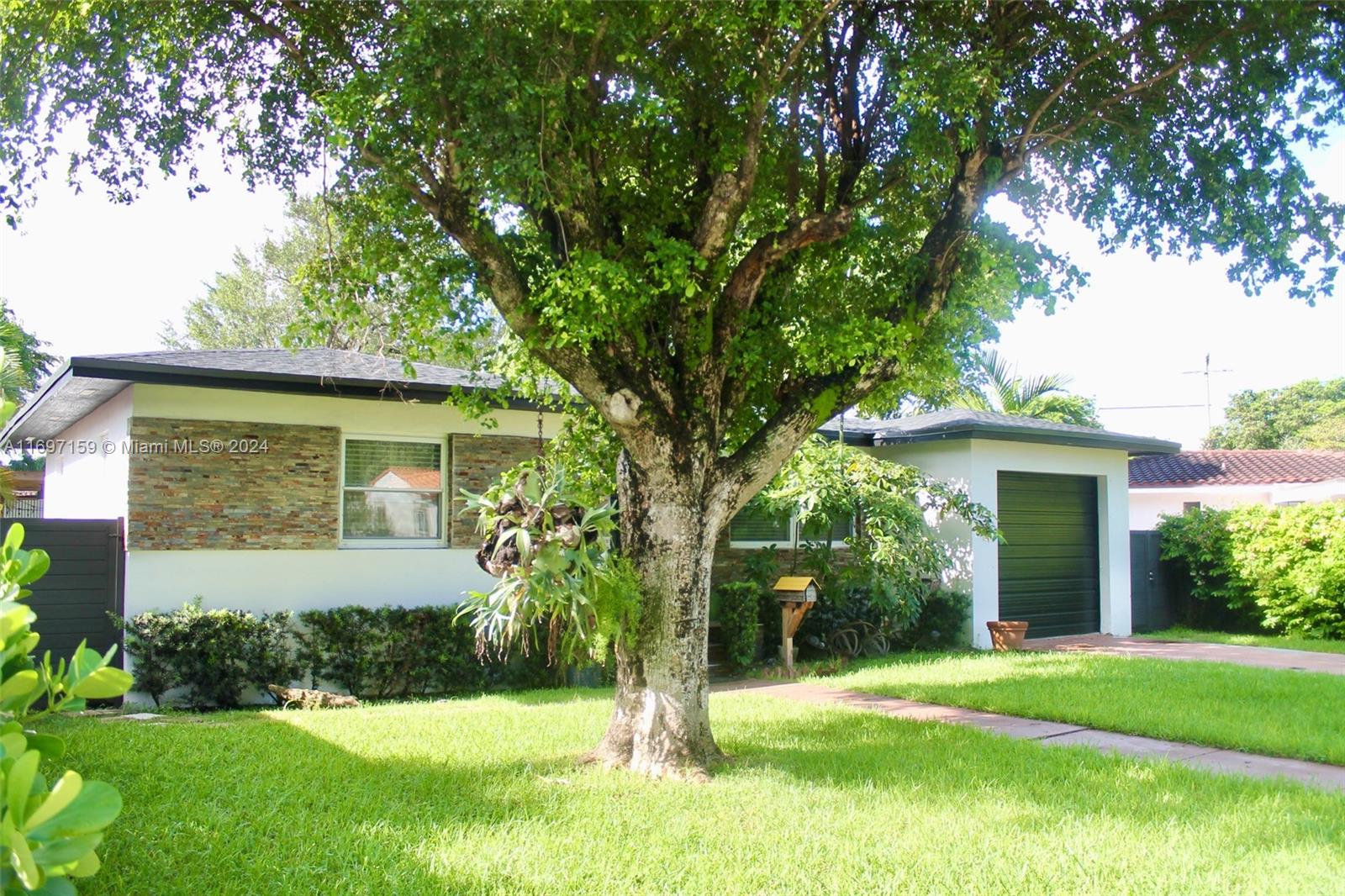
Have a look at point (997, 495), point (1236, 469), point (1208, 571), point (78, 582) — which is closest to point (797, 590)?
point (997, 495)

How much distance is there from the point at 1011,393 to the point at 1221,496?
31.6 ft

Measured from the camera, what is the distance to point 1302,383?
46.7 metres

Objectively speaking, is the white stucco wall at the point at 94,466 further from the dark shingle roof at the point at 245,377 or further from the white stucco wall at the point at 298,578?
the white stucco wall at the point at 298,578

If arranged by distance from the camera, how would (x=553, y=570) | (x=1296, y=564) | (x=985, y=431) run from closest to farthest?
(x=553, y=570), (x=985, y=431), (x=1296, y=564)

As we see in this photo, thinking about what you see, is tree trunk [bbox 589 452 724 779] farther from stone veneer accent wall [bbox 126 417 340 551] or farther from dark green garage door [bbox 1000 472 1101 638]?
dark green garage door [bbox 1000 472 1101 638]

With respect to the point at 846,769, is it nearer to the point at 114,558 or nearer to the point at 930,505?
the point at 114,558

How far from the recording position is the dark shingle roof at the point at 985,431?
15.1m

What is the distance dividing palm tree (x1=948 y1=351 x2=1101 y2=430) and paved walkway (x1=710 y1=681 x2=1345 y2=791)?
14411mm

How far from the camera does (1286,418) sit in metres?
46.8

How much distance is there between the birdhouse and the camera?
12.6m

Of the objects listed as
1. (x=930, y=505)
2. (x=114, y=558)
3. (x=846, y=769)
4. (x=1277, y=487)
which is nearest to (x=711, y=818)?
(x=846, y=769)

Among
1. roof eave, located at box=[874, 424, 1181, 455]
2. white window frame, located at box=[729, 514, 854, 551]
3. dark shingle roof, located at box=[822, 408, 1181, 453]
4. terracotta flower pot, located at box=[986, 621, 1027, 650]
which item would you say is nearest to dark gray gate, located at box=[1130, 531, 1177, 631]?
roof eave, located at box=[874, 424, 1181, 455]

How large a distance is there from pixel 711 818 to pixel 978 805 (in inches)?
64.0

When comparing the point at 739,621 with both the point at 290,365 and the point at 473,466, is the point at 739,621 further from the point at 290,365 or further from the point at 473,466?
the point at 290,365
